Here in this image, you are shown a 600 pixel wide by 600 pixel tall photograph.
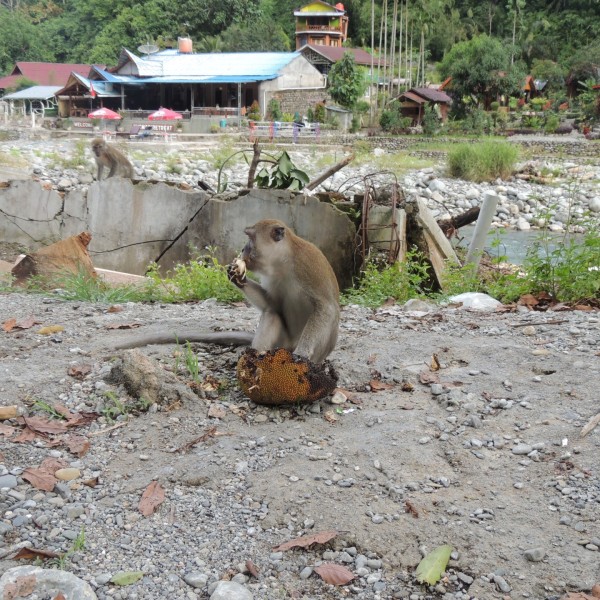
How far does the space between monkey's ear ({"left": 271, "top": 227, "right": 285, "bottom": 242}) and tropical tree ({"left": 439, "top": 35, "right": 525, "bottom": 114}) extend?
38.3 m

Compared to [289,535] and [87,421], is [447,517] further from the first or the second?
[87,421]

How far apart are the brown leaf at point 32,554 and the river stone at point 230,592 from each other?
587 mm

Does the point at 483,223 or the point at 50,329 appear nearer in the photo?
the point at 50,329

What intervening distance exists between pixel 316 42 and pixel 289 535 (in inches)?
2229

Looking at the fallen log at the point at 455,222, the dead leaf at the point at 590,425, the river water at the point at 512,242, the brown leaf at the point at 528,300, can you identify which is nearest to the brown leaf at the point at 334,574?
the dead leaf at the point at 590,425

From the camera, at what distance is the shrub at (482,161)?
2462 centimetres

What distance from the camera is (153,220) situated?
8758 mm

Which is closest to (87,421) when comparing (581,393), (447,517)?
(447,517)

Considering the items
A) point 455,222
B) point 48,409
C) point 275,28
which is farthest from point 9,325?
point 275,28

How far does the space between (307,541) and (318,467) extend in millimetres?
528

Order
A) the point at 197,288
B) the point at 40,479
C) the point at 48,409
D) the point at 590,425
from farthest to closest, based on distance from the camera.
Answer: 1. the point at 197,288
2. the point at 48,409
3. the point at 590,425
4. the point at 40,479

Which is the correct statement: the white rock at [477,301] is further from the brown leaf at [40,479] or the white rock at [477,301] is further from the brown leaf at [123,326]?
the brown leaf at [40,479]

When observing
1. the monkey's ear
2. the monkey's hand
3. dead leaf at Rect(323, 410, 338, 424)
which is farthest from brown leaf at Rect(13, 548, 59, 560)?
the monkey's ear

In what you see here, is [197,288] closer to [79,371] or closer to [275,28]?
[79,371]
